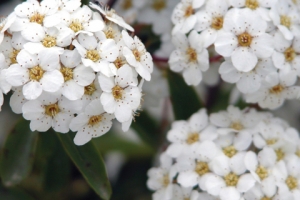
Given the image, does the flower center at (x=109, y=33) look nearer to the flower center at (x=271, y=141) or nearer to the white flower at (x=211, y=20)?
the white flower at (x=211, y=20)

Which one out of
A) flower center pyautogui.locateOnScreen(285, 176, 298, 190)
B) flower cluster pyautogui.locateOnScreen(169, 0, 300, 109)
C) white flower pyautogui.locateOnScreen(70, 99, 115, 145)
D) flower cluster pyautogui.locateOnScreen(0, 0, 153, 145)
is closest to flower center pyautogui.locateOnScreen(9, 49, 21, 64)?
flower cluster pyautogui.locateOnScreen(0, 0, 153, 145)

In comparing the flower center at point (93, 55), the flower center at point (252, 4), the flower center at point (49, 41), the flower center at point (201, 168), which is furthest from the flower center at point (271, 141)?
the flower center at point (49, 41)

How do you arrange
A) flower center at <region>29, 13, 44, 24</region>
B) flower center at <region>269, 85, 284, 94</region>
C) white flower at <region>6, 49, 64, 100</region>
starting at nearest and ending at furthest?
white flower at <region>6, 49, 64, 100</region> → flower center at <region>29, 13, 44, 24</region> → flower center at <region>269, 85, 284, 94</region>

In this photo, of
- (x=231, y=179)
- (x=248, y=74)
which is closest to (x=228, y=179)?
(x=231, y=179)

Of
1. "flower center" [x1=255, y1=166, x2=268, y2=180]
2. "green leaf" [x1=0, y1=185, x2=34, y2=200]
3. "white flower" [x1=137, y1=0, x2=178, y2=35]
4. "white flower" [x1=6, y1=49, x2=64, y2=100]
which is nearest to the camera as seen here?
"white flower" [x1=6, y1=49, x2=64, y2=100]

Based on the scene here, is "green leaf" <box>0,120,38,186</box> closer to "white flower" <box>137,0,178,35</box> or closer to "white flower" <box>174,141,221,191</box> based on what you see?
"white flower" <box>174,141,221,191</box>

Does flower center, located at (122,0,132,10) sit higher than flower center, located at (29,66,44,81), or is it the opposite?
flower center, located at (29,66,44,81)
